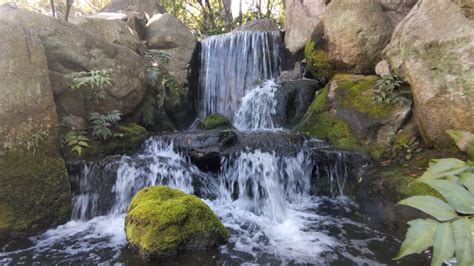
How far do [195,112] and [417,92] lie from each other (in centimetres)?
724

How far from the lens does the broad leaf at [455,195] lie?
890mm

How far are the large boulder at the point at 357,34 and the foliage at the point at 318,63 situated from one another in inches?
11.8

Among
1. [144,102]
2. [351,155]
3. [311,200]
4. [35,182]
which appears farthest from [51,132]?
[351,155]

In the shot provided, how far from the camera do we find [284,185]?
6.86m

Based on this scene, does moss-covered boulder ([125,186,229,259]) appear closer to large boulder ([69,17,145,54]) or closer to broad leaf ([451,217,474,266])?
broad leaf ([451,217,474,266])

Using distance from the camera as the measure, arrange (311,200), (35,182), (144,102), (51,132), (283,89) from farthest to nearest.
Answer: (283,89), (144,102), (311,200), (51,132), (35,182)

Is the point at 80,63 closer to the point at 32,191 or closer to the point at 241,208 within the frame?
the point at 32,191

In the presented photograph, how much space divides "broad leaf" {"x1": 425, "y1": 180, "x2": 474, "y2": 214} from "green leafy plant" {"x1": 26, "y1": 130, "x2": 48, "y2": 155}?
6.29m

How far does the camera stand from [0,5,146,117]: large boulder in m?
7.32

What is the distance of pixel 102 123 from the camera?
7355mm

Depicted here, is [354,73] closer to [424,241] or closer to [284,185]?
[284,185]

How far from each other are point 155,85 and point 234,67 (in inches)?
144

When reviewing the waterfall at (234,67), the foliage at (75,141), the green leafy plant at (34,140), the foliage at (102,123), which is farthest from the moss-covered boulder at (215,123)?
the green leafy plant at (34,140)

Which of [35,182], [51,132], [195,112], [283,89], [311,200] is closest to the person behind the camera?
[35,182]
